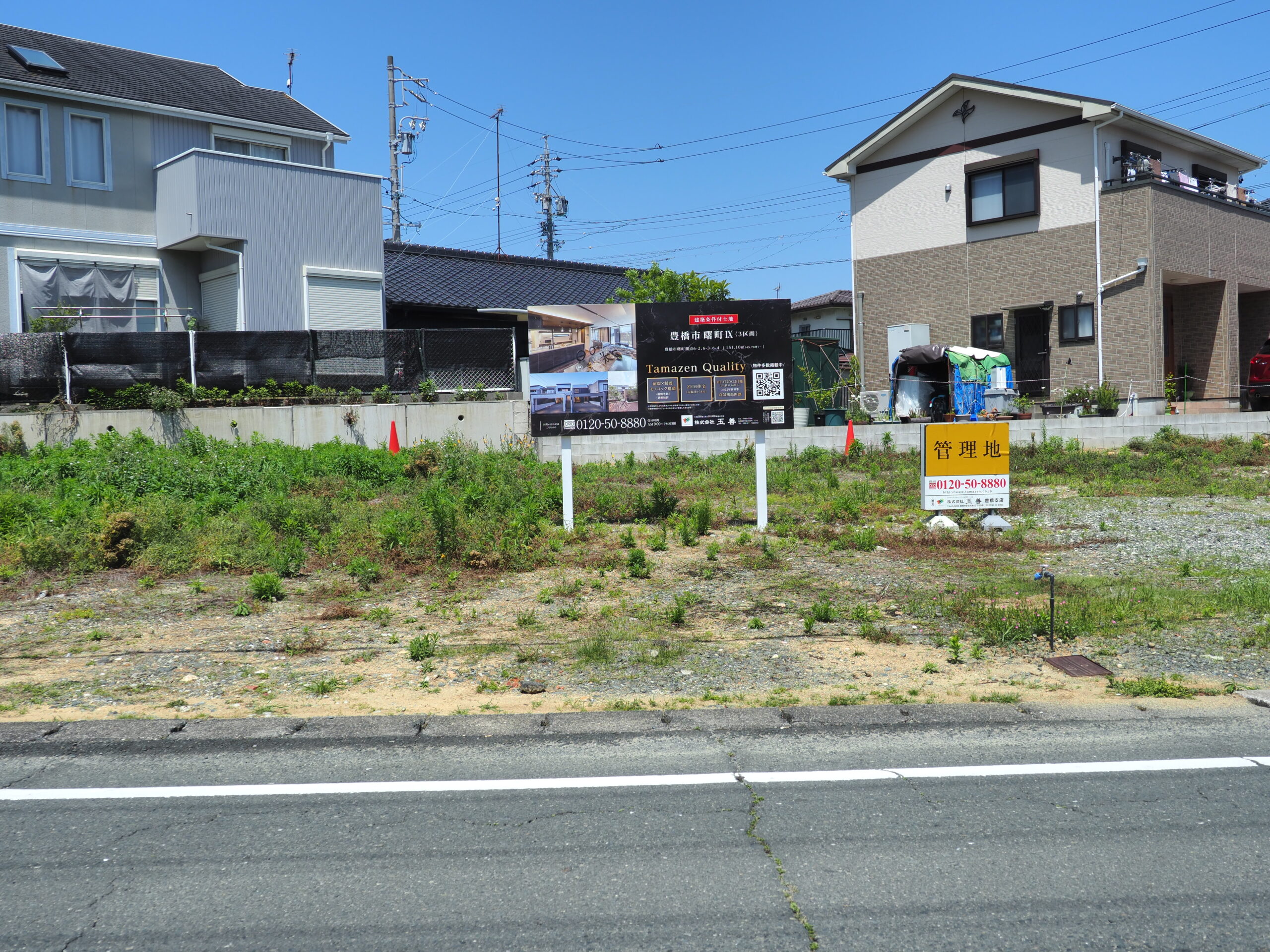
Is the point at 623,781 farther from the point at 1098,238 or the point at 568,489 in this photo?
the point at 1098,238

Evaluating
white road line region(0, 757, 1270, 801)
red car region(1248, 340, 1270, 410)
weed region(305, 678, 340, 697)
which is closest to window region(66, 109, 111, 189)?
weed region(305, 678, 340, 697)

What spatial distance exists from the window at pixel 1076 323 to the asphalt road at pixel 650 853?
19738 mm

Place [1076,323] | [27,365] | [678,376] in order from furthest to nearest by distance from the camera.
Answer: [1076,323], [27,365], [678,376]

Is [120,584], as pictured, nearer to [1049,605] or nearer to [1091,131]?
[1049,605]

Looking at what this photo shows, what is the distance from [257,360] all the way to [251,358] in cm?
12

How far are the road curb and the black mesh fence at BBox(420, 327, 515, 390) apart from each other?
44.3ft

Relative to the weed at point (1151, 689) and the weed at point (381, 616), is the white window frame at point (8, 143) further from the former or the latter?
the weed at point (1151, 689)

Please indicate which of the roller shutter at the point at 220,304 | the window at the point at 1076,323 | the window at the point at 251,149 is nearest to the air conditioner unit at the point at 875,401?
the window at the point at 1076,323

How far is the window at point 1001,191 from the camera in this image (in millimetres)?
23625

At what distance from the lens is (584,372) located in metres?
12.2

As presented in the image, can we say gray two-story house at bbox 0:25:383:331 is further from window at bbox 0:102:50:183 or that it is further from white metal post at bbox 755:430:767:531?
white metal post at bbox 755:430:767:531

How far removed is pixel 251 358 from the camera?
18125 millimetres

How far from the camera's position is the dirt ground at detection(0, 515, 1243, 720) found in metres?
6.12

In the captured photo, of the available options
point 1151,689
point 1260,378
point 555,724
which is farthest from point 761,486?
point 1260,378
